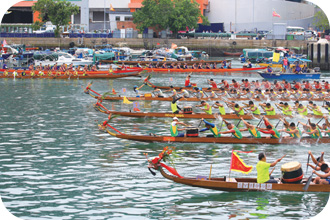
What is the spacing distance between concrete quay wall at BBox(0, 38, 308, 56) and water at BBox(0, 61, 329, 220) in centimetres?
5631

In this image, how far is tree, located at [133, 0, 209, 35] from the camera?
8669 centimetres

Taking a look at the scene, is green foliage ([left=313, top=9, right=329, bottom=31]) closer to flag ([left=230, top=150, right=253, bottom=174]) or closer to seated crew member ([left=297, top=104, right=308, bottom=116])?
seated crew member ([left=297, top=104, right=308, bottom=116])

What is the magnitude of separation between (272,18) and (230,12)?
24.4ft

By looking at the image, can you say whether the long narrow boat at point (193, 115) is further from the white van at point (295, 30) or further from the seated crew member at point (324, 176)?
the white van at point (295, 30)

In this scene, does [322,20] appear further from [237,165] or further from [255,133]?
[237,165]

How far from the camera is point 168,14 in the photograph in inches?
3423

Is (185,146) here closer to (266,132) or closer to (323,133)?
(266,132)

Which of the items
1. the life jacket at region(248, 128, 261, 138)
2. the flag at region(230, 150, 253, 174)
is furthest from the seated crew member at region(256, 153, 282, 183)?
the life jacket at region(248, 128, 261, 138)

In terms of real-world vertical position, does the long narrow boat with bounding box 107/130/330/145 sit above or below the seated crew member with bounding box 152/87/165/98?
below

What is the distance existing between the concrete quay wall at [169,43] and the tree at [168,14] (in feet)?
8.33

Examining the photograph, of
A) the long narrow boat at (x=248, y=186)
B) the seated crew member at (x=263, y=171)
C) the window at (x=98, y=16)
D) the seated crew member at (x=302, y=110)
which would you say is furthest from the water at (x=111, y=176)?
the window at (x=98, y=16)

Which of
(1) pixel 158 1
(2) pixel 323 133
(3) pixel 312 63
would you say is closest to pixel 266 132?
(2) pixel 323 133

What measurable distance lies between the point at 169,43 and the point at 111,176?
7058cm

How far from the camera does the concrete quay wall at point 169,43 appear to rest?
86.9 meters
